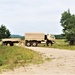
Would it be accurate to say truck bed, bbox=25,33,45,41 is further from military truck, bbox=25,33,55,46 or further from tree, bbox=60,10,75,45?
tree, bbox=60,10,75,45

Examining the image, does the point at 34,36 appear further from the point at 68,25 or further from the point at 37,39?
the point at 68,25

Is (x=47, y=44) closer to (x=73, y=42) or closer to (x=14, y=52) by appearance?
(x=73, y=42)

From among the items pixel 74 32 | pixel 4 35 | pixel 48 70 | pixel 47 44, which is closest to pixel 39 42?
pixel 47 44

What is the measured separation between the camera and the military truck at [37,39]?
2493 inches

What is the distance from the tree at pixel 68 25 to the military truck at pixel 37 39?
11639 millimetres

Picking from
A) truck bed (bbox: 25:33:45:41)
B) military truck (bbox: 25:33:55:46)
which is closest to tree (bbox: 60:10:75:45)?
military truck (bbox: 25:33:55:46)

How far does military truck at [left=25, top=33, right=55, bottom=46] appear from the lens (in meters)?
63.3

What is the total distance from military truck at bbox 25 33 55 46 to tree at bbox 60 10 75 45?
1164cm

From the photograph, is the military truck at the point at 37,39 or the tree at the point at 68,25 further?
the tree at the point at 68,25

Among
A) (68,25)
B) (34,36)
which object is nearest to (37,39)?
(34,36)

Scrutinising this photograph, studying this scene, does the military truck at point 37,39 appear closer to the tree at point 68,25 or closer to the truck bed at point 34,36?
the truck bed at point 34,36

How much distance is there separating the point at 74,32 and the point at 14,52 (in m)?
46.6

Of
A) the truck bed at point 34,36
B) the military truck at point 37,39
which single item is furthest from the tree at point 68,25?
the truck bed at point 34,36

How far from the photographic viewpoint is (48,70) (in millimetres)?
19281
